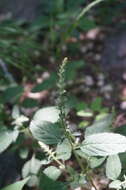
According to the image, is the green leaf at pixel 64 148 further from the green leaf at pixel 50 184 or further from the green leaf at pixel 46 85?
the green leaf at pixel 46 85

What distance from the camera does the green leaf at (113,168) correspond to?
47.2 inches

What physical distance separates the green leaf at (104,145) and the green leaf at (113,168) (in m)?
0.11

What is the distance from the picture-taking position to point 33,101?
170cm

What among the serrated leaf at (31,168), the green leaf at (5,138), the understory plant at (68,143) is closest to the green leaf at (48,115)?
the understory plant at (68,143)

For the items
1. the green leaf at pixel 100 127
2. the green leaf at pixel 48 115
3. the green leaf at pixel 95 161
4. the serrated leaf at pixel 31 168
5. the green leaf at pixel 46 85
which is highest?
the green leaf at pixel 46 85

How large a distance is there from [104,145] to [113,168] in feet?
0.41

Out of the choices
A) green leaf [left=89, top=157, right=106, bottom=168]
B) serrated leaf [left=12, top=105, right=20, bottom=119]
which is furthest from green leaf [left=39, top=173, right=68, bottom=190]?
serrated leaf [left=12, top=105, right=20, bottom=119]

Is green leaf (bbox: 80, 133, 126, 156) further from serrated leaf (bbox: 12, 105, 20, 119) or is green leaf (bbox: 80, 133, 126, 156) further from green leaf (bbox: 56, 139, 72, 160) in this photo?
serrated leaf (bbox: 12, 105, 20, 119)

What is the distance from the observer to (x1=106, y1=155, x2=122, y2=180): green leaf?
3.93ft

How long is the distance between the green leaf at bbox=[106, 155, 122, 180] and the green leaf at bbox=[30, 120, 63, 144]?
192mm

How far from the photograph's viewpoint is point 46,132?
1173 mm

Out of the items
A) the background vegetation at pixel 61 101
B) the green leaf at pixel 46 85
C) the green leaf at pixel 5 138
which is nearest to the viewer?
the background vegetation at pixel 61 101

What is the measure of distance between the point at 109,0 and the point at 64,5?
1.00 feet

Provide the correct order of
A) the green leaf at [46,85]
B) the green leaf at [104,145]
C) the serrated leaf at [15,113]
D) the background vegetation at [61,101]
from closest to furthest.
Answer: the green leaf at [104,145], the background vegetation at [61,101], the serrated leaf at [15,113], the green leaf at [46,85]
